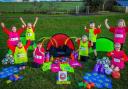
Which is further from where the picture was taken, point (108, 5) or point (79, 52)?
point (108, 5)

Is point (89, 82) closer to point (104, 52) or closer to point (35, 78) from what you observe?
point (35, 78)

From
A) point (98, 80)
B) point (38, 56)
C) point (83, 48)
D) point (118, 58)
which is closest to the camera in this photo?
point (98, 80)

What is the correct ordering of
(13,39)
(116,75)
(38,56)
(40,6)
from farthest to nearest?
(40,6) → (13,39) → (38,56) → (116,75)

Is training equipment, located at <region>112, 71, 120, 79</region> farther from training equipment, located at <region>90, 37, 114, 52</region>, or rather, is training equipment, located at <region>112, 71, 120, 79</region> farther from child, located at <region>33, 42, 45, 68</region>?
training equipment, located at <region>90, 37, 114, 52</region>

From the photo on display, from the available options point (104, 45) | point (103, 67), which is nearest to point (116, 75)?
point (103, 67)

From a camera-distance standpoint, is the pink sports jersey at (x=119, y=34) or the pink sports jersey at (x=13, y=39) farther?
the pink sports jersey at (x=13, y=39)

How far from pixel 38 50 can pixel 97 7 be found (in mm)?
23363

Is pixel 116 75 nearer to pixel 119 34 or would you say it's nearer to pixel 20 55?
pixel 119 34

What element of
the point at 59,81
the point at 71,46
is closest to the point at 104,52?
the point at 71,46

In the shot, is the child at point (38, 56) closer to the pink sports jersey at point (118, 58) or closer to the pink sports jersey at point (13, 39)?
the pink sports jersey at point (13, 39)

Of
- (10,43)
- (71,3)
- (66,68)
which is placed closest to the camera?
(66,68)

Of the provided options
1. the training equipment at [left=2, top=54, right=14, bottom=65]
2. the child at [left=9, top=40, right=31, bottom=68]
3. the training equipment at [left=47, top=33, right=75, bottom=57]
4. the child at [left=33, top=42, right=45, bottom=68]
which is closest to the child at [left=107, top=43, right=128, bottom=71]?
the training equipment at [left=47, top=33, right=75, bottom=57]

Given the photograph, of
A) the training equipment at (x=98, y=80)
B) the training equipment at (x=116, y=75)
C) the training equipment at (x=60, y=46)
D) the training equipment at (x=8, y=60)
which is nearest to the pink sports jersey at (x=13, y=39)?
the training equipment at (x=8, y=60)

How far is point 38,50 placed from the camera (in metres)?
7.94
